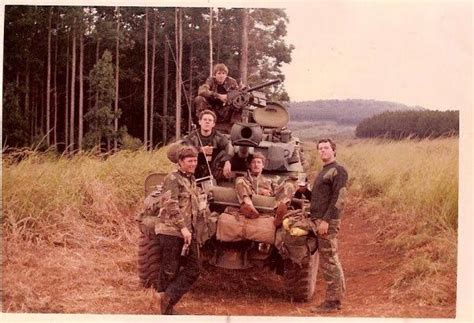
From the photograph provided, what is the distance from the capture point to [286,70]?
4270 millimetres

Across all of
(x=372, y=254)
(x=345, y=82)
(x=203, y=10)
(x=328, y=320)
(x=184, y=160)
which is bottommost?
(x=328, y=320)

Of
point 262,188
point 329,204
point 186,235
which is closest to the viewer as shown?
point 186,235

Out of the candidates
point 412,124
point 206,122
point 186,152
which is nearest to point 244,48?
point 206,122

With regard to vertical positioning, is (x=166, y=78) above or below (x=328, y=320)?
above

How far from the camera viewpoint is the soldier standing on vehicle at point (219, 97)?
13.8ft

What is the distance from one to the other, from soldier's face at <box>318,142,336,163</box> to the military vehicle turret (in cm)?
20

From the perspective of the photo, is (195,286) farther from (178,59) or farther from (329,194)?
(178,59)

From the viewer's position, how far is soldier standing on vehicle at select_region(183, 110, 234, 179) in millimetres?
4113

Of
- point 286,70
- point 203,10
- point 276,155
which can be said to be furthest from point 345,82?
point 203,10

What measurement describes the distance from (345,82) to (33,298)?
94.3 inches

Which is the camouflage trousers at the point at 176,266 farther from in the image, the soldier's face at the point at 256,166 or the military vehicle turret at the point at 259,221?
the soldier's face at the point at 256,166

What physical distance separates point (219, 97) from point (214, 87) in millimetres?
71

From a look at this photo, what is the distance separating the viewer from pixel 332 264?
158 inches

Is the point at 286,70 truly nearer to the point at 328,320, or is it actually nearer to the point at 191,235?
the point at 191,235
